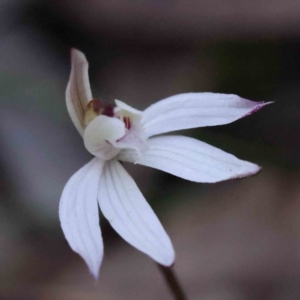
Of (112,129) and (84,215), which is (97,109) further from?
(84,215)

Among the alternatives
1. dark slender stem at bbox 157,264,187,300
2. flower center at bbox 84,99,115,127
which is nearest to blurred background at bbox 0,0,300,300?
dark slender stem at bbox 157,264,187,300

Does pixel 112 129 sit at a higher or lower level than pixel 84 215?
higher

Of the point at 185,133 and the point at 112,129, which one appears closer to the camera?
the point at 112,129

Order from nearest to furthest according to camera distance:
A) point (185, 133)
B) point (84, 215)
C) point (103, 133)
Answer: point (84, 215) → point (103, 133) → point (185, 133)

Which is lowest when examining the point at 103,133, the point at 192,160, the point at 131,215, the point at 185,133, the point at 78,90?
the point at 131,215

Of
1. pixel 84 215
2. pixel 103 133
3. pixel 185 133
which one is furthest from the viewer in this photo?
pixel 185 133

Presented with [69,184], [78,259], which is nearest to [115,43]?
[78,259]

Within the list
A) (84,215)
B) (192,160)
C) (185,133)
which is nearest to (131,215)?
(84,215)
